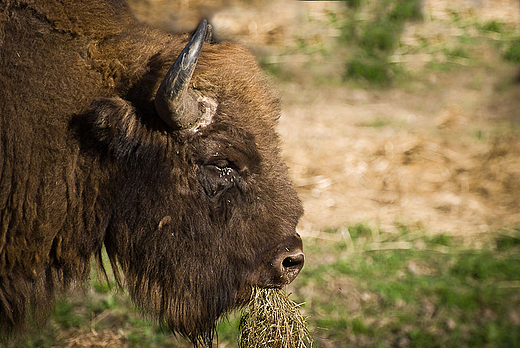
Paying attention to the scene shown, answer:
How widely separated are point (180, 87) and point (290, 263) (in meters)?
1.24

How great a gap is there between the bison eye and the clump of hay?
666 mm

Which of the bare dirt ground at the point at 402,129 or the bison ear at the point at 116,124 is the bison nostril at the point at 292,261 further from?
the bare dirt ground at the point at 402,129

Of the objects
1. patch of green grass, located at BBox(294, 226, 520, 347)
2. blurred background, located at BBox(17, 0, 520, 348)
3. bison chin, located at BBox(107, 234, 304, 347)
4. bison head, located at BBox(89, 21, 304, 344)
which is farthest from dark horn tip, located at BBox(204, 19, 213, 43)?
patch of green grass, located at BBox(294, 226, 520, 347)

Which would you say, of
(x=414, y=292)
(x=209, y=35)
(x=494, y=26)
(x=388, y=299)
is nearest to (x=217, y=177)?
(x=209, y=35)

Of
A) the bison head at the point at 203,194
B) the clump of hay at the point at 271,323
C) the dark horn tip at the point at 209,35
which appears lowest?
the clump of hay at the point at 271,323

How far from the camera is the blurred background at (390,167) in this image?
5266 millimetres

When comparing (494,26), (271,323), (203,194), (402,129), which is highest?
(203,194)

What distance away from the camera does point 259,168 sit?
11.8 feet

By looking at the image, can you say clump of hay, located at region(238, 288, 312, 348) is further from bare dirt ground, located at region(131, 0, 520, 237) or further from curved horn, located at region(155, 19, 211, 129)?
bare dirt ground, located at region(131, 0, 520, 237)

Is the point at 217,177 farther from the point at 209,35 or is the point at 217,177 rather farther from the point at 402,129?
the point at 402,129

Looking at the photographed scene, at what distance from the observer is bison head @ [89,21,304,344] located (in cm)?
343

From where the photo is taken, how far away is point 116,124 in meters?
3.29

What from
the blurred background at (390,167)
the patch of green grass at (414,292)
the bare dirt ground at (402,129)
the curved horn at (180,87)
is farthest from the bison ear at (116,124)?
the bare dirt ground at (402,129)

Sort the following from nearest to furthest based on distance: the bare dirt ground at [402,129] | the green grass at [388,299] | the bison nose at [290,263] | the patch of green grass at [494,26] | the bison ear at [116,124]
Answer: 1. the bison ear at [116,124]
2. the bison nose at [290,263]
3. the green grass at [388,299]
4. the bare dirt ground at [402,129]
5. the patch of green grass at [494,26]
